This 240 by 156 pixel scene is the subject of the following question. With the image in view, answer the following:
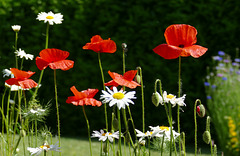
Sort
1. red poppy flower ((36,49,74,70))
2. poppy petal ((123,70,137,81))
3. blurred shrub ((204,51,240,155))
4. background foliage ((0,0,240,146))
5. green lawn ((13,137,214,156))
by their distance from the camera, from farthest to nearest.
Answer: background foliage ((0,0,240,146)) < green lawn ((13,137,214,156)) < blurred shrub ((204,51,240,155)) < red poppy flower ((36,49,74,70)) < poppy petal ((123,70,137,81))

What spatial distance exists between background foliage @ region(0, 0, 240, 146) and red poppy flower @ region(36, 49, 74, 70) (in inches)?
114

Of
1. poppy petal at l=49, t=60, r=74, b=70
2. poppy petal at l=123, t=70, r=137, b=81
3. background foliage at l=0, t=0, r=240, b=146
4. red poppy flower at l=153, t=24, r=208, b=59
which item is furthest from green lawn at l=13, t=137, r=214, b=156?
red poppy flower at l=153, t=24, r=208, b=59

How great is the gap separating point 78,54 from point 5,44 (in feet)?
3.11

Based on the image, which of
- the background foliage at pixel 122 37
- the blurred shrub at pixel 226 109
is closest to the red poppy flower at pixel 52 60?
the blurred shrub at pixel 226 109

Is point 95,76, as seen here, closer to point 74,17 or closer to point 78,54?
point 78,54

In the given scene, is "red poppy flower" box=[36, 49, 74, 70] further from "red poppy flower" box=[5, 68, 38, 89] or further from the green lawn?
the green lawn

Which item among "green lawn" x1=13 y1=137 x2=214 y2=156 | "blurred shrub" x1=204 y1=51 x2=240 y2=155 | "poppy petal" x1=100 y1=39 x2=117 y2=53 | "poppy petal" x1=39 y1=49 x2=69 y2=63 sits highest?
"poppy petal" x1=100 y1=39 x2=117 y2=53

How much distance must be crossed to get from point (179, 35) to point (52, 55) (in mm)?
544

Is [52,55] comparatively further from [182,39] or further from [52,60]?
[182,39]

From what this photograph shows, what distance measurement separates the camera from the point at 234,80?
4.42 m

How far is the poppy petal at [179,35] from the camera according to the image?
151 cm

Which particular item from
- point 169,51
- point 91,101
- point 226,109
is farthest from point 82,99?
point 226,109

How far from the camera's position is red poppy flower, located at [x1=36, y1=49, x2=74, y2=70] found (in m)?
→ 1.65

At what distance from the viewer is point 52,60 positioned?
1.69 m
